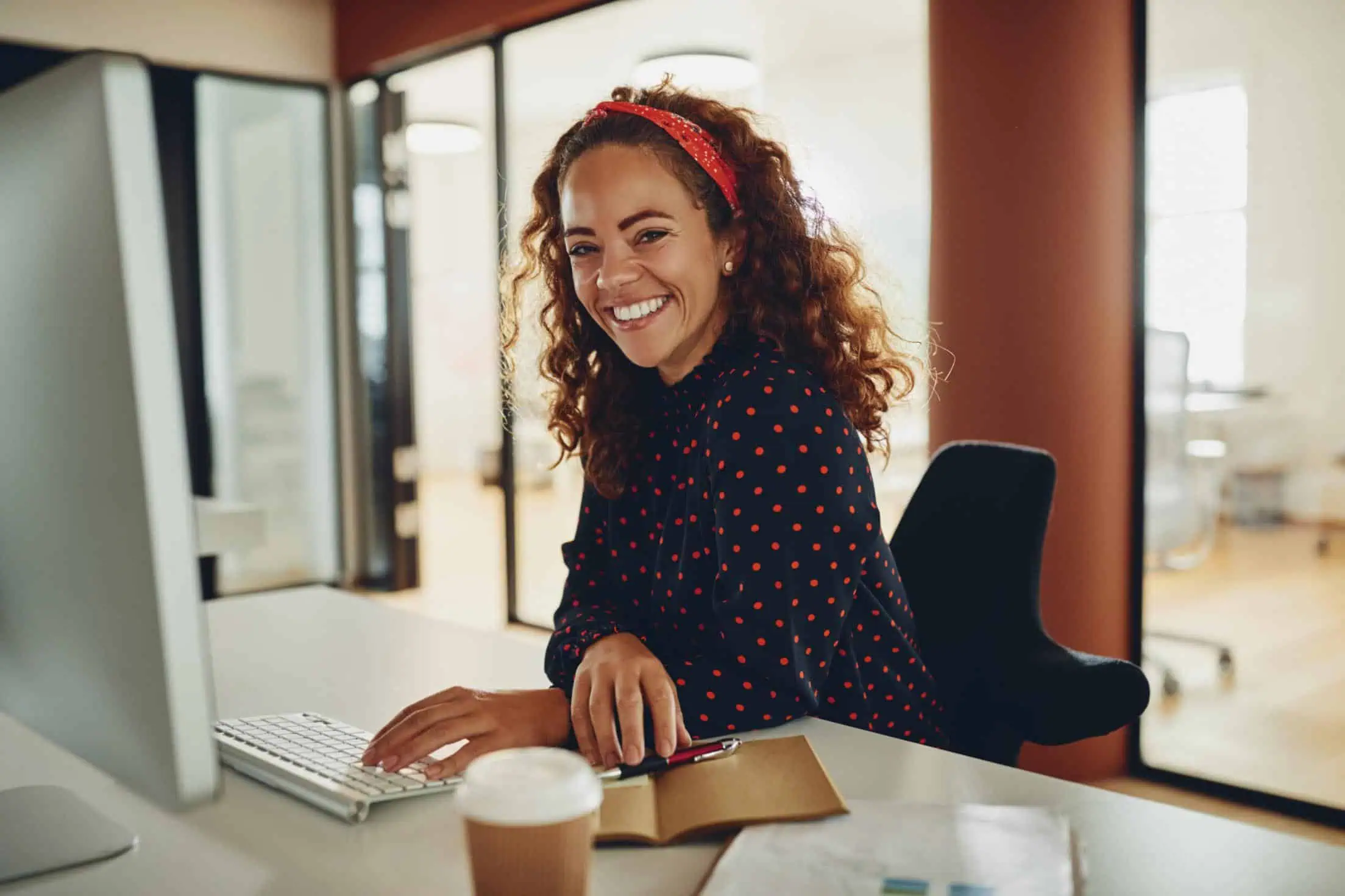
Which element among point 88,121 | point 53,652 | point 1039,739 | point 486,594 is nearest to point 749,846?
point 53,652

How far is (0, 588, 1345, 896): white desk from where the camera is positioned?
692mm

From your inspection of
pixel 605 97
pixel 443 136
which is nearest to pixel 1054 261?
pixel 605 97

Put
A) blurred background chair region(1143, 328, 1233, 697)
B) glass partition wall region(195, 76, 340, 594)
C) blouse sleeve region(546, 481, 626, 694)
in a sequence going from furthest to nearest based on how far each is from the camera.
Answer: glass partition wall region(195, 76, 340, 594) < blurred background chair region(1143, 328, 1233, 697) < blouse sleeve region(546, 481, 626, 694)

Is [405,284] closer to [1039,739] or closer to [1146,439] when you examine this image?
[1146,439]

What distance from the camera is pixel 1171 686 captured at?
296cm

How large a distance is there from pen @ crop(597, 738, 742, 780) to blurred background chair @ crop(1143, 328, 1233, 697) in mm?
2209

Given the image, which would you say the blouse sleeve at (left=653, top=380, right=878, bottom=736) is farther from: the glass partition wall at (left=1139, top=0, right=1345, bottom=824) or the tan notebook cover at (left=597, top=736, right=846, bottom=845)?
the glass partition wall at (left=1139, top=0, right=1345, bottom=824)

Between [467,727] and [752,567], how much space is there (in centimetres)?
29

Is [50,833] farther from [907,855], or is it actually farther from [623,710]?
[907,855]

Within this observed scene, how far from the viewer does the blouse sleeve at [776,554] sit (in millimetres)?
1001

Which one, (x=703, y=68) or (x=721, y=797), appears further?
(x=703, y=68)

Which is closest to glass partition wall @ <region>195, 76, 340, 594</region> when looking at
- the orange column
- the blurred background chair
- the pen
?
the orange column

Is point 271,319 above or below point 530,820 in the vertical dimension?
above

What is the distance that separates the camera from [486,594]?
16.4 feet
